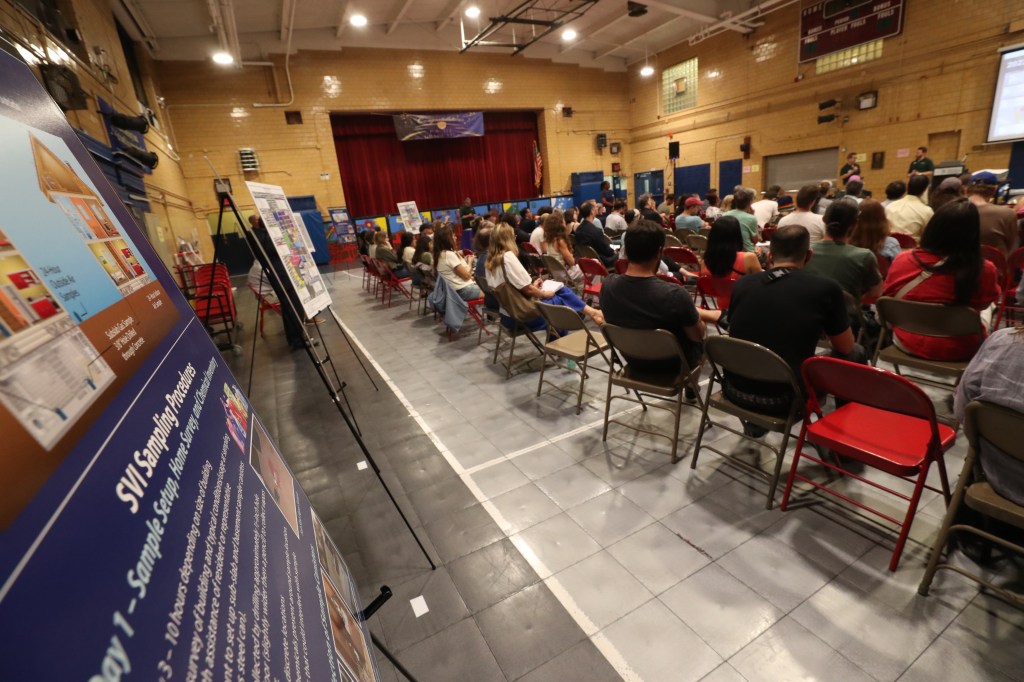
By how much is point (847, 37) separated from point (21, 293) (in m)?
15.0

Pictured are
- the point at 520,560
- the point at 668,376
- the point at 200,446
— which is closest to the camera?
the point at 200,446

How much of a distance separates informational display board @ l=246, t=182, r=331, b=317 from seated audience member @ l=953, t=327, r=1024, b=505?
3.26 meters

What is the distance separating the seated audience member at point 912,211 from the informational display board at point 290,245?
5.26 meters

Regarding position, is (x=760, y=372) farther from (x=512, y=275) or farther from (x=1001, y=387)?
(x=512, y=275)

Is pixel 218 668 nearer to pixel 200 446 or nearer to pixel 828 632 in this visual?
pixel 200 446

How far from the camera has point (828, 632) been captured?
1.60 meters

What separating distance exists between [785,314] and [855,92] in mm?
12874

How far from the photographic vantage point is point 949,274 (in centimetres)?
242

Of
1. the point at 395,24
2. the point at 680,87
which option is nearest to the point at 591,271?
the point at 395,24

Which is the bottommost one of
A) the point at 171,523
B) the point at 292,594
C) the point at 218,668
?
the point at 292,594

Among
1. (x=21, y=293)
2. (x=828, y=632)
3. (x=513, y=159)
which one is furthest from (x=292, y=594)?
(x=513, y=159)

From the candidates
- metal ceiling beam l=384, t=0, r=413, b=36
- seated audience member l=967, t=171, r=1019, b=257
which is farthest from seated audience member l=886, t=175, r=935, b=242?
metal ceiling beam l=384, t=0, r=413, b=36

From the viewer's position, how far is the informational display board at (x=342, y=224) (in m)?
13.6

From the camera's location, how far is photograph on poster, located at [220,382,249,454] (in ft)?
3.25
